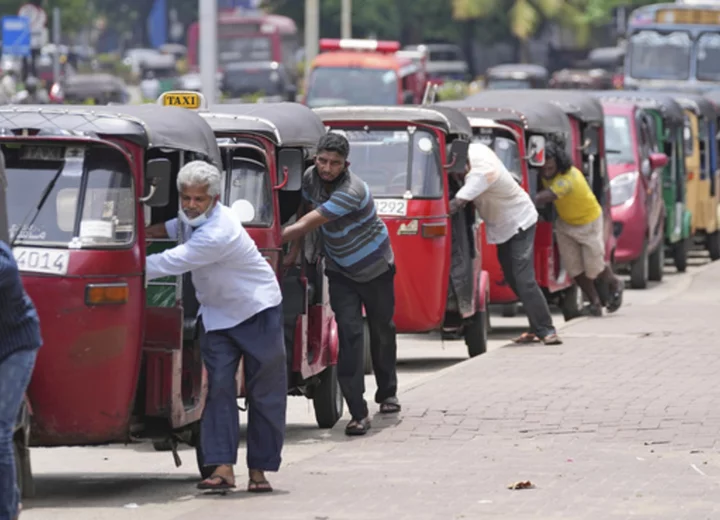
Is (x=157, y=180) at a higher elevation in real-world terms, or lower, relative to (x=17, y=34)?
higher

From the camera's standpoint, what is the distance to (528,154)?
17.0m

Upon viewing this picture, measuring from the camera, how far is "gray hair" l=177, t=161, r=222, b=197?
8.62 meters

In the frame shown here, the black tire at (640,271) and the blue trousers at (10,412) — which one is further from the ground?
the blue trousers at (10,412)

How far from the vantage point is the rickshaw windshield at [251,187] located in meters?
10.5

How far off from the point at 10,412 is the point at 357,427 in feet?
12.9

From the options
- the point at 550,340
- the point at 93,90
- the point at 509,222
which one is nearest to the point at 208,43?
the point at 509,222

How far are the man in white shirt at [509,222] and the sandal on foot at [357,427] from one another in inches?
155

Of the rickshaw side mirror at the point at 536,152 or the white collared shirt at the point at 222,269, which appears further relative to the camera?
the rickshaw side mirror at the point at 536,152

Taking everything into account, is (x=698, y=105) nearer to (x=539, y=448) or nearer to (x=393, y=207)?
(x=393, y=207)

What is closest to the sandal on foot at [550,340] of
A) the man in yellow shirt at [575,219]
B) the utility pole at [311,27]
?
the man in yellow shirt at [575,219]

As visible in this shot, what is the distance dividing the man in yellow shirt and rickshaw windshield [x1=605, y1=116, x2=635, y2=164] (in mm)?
4058

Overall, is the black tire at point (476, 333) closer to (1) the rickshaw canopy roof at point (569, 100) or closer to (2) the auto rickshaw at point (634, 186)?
(1) the rickshaw canopy roof at point (569, 100)

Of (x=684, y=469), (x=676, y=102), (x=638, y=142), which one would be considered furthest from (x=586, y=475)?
(x=676, y=102)

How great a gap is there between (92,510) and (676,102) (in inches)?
693
